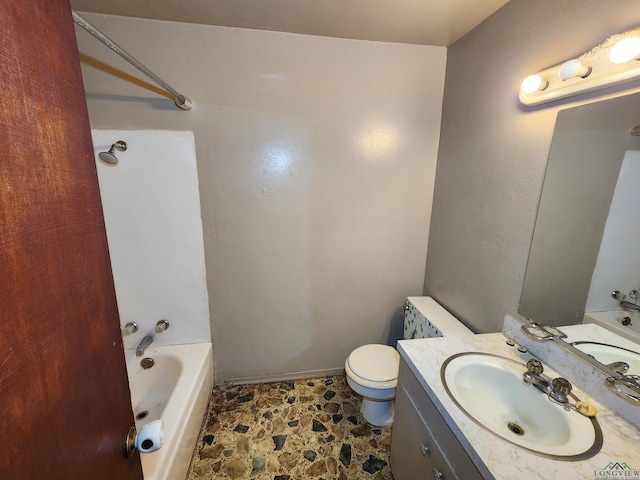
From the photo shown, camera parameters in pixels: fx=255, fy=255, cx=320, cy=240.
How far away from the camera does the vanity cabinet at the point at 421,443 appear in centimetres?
85

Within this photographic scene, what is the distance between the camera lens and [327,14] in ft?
4.58

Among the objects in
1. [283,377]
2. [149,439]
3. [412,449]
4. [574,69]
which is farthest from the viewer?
[283,377]

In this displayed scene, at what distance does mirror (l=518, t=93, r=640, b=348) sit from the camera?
2.97ft

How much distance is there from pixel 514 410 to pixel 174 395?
171 centimetres

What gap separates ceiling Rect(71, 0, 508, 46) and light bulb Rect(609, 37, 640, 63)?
0.70 meters

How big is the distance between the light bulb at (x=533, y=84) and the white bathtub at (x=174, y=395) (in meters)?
2.30

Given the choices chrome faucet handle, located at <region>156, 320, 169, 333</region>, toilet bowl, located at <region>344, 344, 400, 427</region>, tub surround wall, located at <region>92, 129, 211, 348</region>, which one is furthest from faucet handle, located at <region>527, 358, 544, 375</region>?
chrome faucet handle, located at <region>156, 320, 169, 333</region>

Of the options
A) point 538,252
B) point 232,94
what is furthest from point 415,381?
point 232,94

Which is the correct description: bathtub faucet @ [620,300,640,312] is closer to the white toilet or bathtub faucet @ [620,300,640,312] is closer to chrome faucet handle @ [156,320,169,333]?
the white toilet

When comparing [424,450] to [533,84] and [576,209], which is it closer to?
[576,209]

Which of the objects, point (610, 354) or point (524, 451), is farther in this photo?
point (610, 354)

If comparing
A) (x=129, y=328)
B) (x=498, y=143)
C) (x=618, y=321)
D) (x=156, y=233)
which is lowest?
(x=129, y=328)

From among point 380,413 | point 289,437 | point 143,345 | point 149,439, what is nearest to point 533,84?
point 149,439

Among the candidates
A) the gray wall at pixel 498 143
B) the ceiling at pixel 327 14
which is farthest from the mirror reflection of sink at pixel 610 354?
the ceiling at pixel 327 14
